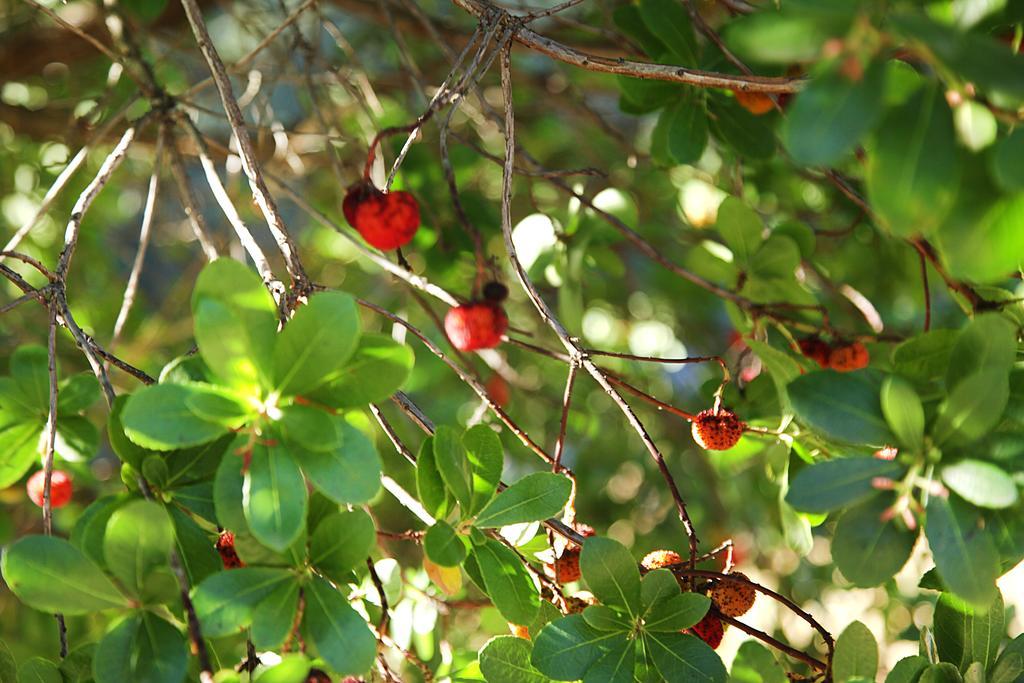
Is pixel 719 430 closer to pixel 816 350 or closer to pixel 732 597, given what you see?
pixel 732 597

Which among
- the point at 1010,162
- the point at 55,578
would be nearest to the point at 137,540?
the point at 55,578

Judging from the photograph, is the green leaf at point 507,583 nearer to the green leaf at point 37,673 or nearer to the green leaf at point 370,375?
the green leaf at point 370,375

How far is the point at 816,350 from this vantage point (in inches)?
48.3

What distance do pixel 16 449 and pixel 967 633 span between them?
108 centimetres

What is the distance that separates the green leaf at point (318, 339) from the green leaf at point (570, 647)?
349 millimetres

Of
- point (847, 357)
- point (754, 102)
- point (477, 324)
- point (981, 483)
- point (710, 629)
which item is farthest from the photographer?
point (754, 102)

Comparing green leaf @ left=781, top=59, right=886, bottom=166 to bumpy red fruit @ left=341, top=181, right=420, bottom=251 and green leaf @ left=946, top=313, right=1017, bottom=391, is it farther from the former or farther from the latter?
bumpy red fruit @ left=341, top=181, right=420, bottom=251

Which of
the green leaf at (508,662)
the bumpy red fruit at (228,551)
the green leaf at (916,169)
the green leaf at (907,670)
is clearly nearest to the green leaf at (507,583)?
the green leaf at (508,662)

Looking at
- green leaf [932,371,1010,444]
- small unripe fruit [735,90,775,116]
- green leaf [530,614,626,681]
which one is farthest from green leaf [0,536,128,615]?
small unripe fruit [735,90,775,116]

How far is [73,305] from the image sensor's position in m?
2.11

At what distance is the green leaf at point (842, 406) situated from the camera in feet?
2.46

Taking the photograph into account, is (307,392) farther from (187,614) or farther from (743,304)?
(743,304)

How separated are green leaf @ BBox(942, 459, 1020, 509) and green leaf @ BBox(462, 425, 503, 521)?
1.37 feet

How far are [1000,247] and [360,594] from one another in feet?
2.53
